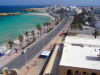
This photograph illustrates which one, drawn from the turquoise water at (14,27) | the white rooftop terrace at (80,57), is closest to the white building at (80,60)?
the white rooftop terrace at (80,57)

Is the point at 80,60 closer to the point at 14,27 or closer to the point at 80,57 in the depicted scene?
the point at 80,57

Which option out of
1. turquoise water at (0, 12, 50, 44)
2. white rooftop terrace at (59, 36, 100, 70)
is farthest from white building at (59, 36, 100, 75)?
turquoise water at (0, 12, 50, 44)

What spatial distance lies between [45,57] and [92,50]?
27.7 ft

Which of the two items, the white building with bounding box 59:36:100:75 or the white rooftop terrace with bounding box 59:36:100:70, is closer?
the white building with bounding box 59:36:100:75

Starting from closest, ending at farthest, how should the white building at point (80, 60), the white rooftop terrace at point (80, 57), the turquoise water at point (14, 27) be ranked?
the white building at point (80, 60), the white rooftop terrace at point (80, 57), the turquoise water at point (14, 27)

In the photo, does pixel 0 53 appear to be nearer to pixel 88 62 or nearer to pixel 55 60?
pixel 55 60

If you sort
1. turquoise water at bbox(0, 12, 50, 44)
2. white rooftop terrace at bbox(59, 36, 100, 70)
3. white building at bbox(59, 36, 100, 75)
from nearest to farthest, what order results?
white building at bbox(59, 36, 100, 75)
white rooftop terrace at bbox(59, 36, 100, 70)
turquoise water at bbox(0, 12, 50, 44)

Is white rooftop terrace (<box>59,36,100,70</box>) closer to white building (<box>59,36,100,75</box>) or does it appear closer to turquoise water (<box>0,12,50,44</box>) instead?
white building (<box>59,36,100,75</box>)

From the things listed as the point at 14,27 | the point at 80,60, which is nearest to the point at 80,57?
the point at 80,60

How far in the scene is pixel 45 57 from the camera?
2066 cm

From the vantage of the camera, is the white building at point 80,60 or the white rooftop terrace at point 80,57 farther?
the white rooftop terrace at point 80,57

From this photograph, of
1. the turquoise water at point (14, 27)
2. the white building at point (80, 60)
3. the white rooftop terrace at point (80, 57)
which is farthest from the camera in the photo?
the turquoise water at point (14, 27)

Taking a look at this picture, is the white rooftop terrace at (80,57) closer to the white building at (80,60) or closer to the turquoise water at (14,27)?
the white building at (80,60)

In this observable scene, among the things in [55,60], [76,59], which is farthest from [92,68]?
[55,60]
